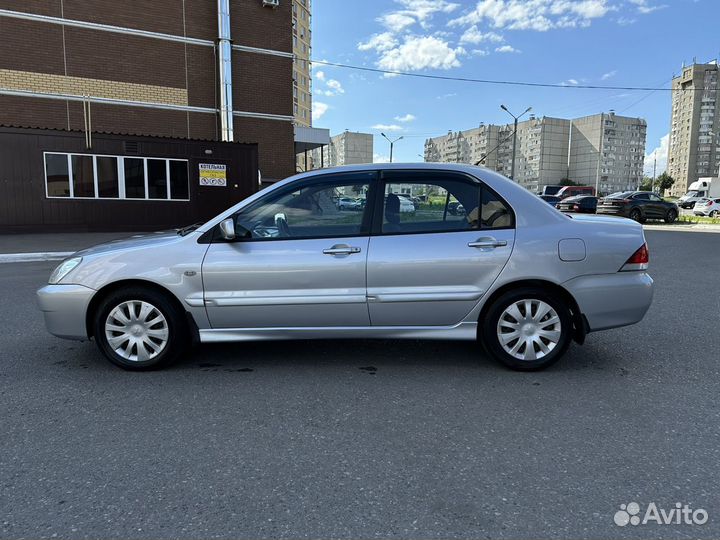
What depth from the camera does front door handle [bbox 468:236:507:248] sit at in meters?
4.08

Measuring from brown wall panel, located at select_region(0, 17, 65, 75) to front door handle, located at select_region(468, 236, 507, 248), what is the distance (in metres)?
24.3

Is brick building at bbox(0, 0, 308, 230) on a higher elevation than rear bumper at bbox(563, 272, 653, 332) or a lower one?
higher

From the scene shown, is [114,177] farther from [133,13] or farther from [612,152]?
[612,152]

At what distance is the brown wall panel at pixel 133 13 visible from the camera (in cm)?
2217

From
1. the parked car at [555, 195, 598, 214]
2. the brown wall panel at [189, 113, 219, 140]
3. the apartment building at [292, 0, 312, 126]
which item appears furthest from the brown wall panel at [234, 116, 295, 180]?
the apartment building at [292, 0, 312, 126]

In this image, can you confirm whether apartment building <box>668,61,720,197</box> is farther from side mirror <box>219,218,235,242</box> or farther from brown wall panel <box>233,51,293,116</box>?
side mirror <box>219,218,235,242</box>

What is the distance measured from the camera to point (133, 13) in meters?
23.1

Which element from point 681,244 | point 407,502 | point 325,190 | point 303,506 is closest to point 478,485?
point 407,502

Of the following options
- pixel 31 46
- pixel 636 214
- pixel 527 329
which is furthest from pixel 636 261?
pixel 31 46

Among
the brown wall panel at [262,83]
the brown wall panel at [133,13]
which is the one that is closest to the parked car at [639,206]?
the brown wall panel at [262,83]

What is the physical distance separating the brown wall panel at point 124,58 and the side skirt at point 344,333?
76.0 ft

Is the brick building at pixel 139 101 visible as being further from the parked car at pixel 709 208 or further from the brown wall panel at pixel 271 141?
the parked car at pixel 709 208

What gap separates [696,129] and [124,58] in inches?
4248

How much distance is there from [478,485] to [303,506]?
34.6 inches
